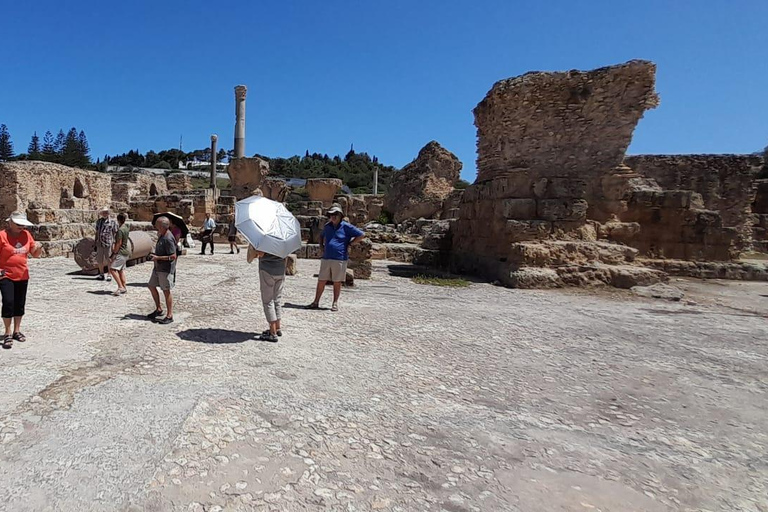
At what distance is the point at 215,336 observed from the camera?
453 cm

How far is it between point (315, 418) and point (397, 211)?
843 inches

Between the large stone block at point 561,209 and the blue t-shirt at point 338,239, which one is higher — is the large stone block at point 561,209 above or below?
above

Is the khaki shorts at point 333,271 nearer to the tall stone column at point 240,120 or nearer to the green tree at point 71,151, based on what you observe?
the tall stone column at point 240,120

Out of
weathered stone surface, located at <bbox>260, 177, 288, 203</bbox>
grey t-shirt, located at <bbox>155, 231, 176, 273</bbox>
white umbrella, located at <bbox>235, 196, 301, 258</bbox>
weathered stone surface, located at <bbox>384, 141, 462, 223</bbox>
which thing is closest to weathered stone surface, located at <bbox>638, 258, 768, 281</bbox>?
white umbrella, located at <bbox>235, 196, 301, 258</bbox>

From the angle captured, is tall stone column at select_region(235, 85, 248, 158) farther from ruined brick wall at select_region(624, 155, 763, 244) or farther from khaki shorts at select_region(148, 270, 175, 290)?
khaki shorts at select_region(148, 270, 175, 290)

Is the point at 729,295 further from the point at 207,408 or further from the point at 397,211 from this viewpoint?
the point at 397,211

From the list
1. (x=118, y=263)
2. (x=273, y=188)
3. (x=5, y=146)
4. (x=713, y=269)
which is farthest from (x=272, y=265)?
(x=5, y=146)

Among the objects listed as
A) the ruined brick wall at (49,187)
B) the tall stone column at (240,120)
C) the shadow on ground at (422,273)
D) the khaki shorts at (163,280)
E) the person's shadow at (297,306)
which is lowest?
the person's shadow at (297,306)

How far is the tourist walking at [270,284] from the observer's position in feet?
14.5

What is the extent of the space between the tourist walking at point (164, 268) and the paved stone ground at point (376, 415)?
9.2 inches

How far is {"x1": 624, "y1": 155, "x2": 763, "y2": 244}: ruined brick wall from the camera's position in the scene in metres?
18.9

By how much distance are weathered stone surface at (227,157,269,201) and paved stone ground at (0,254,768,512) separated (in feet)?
49.5

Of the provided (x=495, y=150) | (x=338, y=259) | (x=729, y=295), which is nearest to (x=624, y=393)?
(x=338, y=259)

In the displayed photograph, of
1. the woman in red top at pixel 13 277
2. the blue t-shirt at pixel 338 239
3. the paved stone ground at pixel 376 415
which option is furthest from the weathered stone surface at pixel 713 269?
the woman in red top at pixel 13 277
